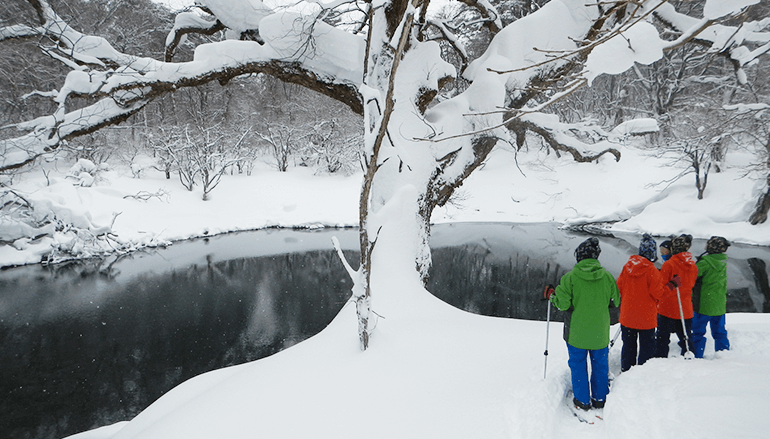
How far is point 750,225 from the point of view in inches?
519

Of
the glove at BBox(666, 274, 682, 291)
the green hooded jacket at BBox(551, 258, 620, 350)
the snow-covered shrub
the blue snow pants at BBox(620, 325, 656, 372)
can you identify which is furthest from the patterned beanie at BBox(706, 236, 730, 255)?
the snow-covered shrub

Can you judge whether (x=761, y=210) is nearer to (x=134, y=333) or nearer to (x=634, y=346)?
(x=634, y=346)

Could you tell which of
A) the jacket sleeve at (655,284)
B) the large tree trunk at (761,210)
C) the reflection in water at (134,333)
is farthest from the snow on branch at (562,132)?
the large tree trunk at (761,210)

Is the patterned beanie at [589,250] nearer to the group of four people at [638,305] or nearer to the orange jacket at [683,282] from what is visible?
the group of four people at [638,305]

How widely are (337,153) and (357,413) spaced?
2143 cm

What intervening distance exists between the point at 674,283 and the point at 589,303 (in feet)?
3.79

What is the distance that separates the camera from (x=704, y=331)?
3406 millimetres

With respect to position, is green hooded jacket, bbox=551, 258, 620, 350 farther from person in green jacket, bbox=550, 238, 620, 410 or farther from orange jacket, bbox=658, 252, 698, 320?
orange jacket, bbox=658, 252, 698, 320

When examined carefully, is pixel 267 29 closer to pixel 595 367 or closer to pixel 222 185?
pixel 595 367

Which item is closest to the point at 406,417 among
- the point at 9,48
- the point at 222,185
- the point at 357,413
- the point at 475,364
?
the point at 357,413

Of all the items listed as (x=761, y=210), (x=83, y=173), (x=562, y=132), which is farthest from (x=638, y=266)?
(x=83, y=173)

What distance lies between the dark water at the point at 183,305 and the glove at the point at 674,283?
469cm

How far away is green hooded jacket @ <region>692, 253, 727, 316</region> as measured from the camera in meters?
3.36

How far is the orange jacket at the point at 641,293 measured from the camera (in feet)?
9.60
